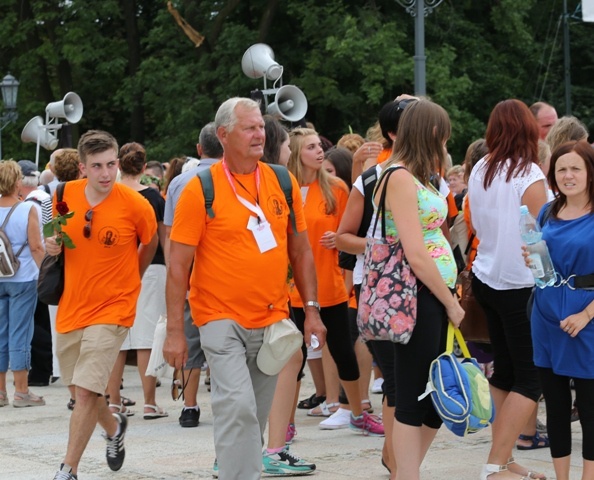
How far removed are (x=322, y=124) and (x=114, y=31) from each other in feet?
25.5

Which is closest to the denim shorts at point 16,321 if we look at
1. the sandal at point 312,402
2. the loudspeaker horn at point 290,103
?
the sandal at point 312,402

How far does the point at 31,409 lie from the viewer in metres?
9.79

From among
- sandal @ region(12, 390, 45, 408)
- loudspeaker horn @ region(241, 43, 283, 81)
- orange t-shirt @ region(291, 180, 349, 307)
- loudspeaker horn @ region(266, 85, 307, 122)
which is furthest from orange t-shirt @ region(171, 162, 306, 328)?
loudspeaker horn @ region(241, 43, 283, 81)

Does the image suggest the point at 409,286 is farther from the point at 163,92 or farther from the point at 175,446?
the point at 163,92

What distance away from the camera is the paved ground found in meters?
6.75

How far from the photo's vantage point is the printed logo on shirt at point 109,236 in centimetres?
664

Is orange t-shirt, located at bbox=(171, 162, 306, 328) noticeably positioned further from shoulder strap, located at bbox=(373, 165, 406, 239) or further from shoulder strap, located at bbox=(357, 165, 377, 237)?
shoulder strap, located at bbox=(357, 165, 377, 237)

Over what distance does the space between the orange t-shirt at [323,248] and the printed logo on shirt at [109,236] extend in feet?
4.56

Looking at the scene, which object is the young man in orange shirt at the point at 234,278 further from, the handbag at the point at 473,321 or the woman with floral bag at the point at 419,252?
the handbag at the point at 473,321

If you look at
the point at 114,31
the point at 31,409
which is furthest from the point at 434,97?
the point at 31,409

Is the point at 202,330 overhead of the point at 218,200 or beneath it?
beneath

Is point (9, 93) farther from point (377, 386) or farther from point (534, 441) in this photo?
point (534, 441)

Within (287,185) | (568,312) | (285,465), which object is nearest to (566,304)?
(568,312)

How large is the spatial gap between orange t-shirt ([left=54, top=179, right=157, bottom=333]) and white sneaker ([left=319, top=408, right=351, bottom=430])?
2021 mm
